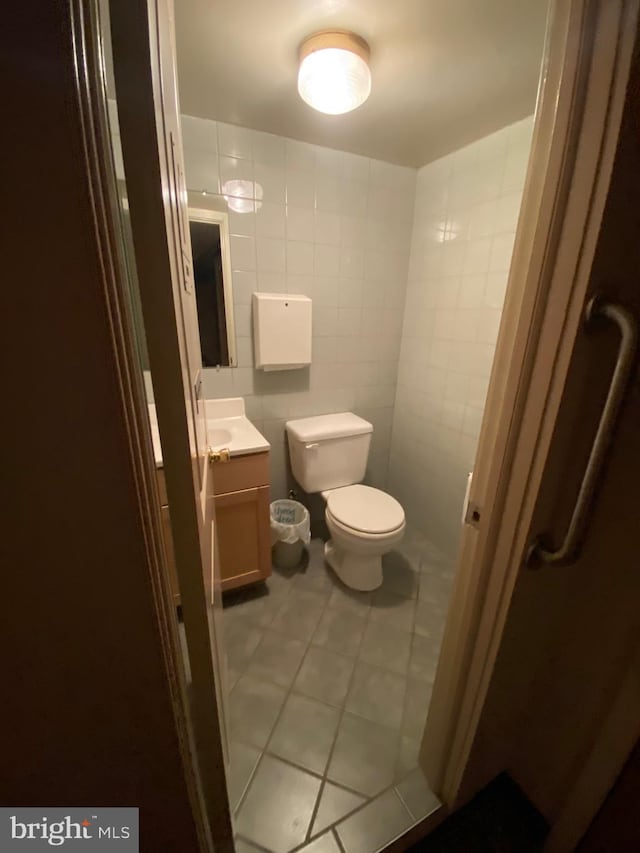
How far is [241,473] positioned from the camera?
4.60 feet

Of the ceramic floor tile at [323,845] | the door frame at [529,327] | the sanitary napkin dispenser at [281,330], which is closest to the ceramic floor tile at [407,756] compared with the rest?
the ceramic floor tile at [323,845]

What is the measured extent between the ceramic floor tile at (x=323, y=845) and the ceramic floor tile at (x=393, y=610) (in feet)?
2.35

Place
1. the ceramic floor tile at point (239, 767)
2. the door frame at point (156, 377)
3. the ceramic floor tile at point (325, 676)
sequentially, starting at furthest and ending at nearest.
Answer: the ceramic floor tile at point (325, 676) → the ceramic floor tile at point (239, 767) → the door frame at point (156, 377)

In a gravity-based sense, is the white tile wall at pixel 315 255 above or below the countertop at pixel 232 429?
above

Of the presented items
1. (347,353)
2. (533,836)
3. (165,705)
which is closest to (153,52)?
(165,705)

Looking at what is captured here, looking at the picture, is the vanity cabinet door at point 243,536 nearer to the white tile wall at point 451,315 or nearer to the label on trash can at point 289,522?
the label on trash can at point 289,522

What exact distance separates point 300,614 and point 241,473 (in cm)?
73

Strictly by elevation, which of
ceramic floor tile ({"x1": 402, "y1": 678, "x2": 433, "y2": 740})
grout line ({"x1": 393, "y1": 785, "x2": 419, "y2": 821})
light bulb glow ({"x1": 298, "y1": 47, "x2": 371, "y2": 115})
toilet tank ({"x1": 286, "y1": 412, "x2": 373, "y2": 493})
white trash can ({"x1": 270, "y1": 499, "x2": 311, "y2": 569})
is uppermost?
light bulb glow ({"x1": 298, "y1": 47, "x2": 371, "y2": 115})

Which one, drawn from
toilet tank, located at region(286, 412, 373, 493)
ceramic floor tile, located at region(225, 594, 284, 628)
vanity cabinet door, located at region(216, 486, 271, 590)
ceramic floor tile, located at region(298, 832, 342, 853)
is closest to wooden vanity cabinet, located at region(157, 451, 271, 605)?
vanity cabinet door, located at region(216, 486, 271, 590)

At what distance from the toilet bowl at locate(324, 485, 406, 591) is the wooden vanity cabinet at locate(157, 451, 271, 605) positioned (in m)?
0.35

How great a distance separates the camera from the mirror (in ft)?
4.98

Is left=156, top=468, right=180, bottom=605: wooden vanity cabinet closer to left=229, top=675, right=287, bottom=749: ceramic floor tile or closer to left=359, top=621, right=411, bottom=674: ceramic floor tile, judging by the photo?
left=229, top=675, right=287, bottom=749: ceramic floor tile

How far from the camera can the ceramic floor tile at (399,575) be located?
1712 mm

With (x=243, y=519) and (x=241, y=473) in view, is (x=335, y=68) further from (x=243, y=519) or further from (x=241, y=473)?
(x=243, y=519)
